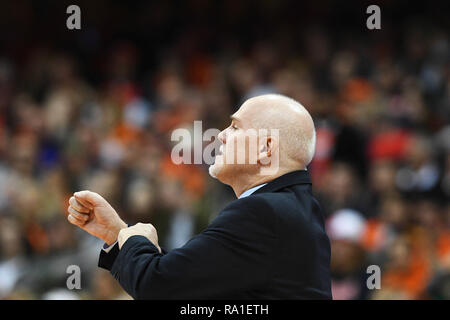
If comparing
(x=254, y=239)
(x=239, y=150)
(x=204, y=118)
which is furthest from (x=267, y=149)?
(x=204, y=118)

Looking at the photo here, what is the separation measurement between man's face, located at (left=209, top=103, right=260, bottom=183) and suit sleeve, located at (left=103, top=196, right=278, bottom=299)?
0.19 meters

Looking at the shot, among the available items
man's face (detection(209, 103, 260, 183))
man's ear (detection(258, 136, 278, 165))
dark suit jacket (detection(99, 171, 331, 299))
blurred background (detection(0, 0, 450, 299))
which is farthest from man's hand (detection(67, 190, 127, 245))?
blurred background (detection(0, 0, 450, 299))

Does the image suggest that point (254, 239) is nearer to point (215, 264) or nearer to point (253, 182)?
point (215, 264)

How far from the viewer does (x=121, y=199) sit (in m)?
5.89

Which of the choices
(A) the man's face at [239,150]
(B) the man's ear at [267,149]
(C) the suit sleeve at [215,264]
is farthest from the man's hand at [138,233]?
(B) the man's ear at [267,149]

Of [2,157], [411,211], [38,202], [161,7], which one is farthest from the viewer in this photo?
[161,7]

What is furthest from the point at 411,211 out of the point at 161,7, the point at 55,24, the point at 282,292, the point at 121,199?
the point at 55,24

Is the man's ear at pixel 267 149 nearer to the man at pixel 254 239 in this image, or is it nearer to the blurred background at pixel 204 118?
the man at pixel 254 239

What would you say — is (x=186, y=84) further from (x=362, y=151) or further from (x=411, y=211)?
(x=411, y=211)

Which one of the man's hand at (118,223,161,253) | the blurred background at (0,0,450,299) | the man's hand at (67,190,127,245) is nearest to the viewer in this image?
the man's hand at (118,223,161,253)

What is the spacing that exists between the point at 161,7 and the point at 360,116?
3.44m

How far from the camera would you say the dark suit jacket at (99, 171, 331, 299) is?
1.94 meters

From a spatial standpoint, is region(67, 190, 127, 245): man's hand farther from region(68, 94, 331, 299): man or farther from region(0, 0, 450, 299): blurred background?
region(0, 0, 450, 299): blurred background

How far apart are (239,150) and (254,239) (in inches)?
12.4
